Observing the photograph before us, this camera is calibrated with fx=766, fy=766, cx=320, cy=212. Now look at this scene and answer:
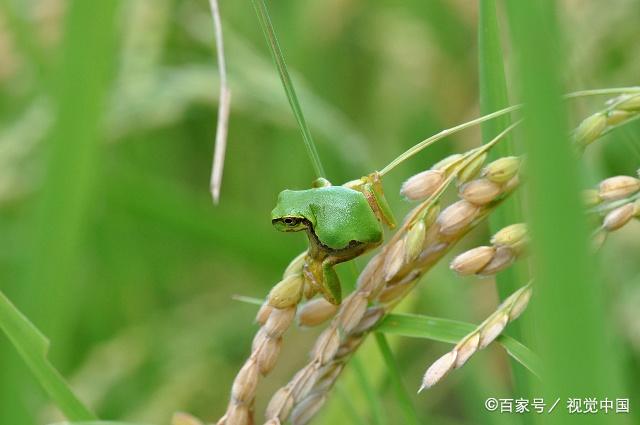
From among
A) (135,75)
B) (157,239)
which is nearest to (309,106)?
(135,75)

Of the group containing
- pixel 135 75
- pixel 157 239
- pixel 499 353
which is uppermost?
pixel 135 75

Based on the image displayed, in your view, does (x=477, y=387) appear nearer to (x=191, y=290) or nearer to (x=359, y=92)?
(x=191, y=290)

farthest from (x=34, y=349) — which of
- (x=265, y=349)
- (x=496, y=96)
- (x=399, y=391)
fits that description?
(x=496, y=96)

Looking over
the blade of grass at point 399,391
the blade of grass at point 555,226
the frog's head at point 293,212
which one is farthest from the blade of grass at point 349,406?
the blade of grass at point 555,226

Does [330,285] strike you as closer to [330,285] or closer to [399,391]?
[330,285]

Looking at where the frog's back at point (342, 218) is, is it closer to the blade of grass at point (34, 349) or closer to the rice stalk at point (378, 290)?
the rice stalk at point (378, 290)

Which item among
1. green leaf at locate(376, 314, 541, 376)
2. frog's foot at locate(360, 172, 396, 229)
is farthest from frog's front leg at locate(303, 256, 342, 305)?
frog's foot at locate(360, 172, 396, 229)
